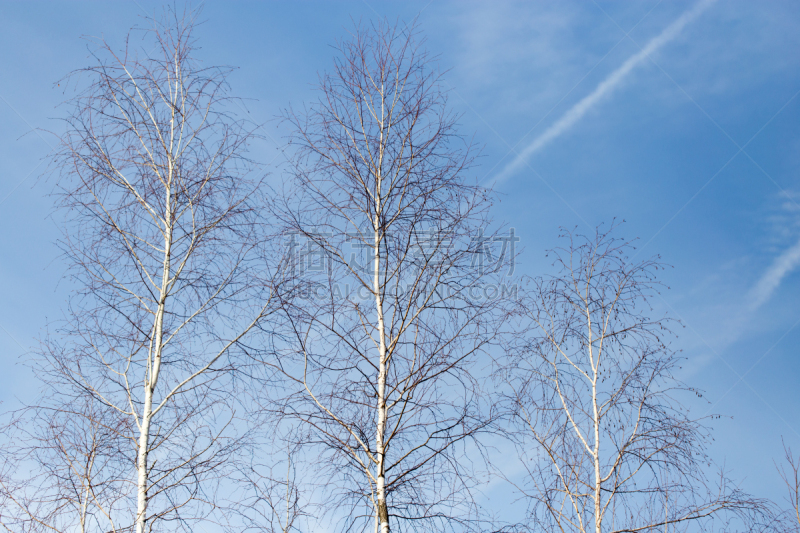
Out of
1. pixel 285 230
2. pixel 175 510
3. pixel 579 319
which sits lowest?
pixel 175 510

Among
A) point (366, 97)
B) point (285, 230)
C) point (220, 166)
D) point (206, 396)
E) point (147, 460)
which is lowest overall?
point (147, 460)

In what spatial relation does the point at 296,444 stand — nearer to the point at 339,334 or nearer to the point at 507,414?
the point at 339,334

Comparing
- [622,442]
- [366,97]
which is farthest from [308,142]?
[622,442]

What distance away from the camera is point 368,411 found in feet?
25.5

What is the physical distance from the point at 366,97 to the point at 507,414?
5.24m

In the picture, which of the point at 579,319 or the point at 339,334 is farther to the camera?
the point at 579,319

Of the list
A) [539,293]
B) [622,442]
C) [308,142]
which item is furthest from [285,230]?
[622,442]

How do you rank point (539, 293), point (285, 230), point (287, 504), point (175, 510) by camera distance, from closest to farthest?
point (175, 510), point (285, 230), point (539, 293), point (287, 504)

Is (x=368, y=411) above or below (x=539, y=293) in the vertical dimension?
below

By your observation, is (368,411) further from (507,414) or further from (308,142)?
(308,142)

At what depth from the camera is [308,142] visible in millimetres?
9359

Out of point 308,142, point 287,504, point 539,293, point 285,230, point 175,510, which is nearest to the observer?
point 175,510

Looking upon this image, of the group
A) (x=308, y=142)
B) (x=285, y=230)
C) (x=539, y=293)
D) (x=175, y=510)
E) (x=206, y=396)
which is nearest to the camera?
(x=175, y=510)

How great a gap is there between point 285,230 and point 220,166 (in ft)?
5.49
